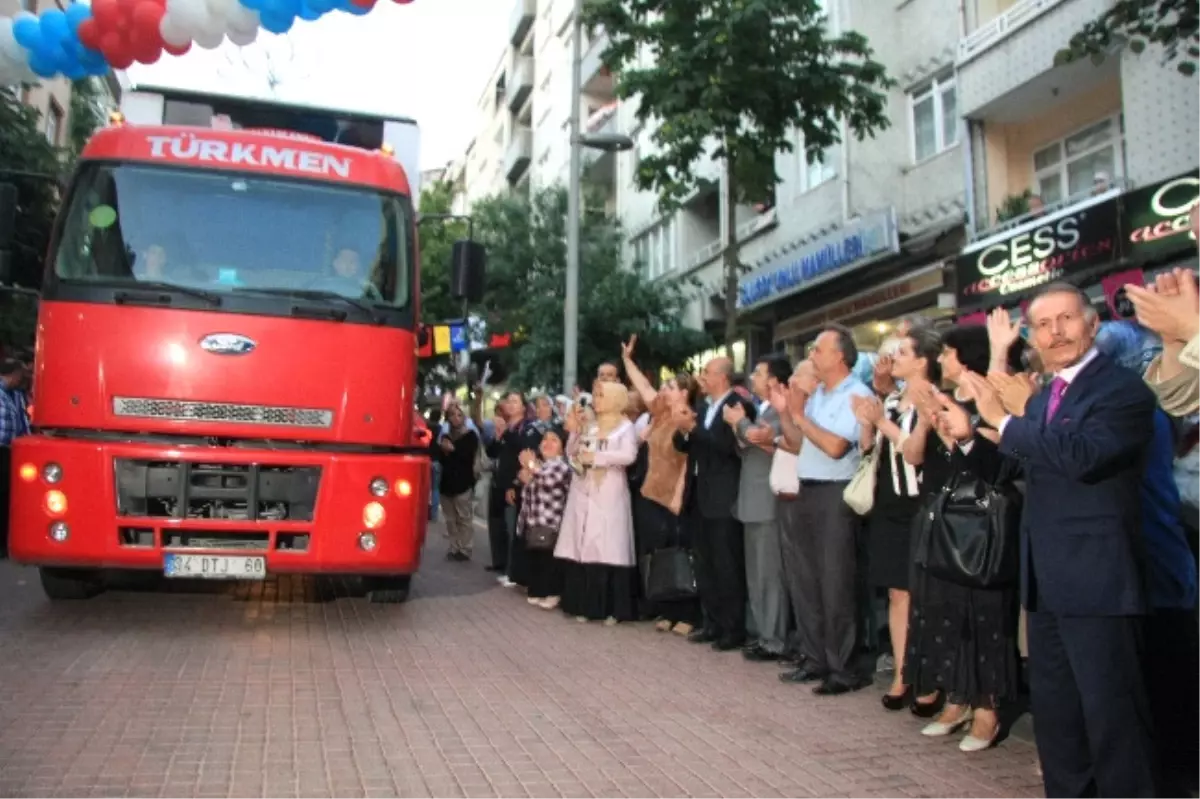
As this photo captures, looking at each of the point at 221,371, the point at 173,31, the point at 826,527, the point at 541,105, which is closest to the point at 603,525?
the point at 826,527

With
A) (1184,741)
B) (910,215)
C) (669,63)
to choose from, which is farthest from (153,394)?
(910,215)

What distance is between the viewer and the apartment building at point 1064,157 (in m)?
11.8

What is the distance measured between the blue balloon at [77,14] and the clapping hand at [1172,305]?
902cm

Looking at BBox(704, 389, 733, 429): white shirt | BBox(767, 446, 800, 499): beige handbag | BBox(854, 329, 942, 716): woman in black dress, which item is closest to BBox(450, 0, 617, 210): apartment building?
BBox(704, 389, 733, 429): white shirt

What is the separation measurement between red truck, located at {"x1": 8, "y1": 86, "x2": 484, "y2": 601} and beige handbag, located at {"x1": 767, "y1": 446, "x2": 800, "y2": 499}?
2.57m

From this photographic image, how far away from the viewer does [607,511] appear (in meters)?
8.34

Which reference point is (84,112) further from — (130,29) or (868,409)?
(868,409)

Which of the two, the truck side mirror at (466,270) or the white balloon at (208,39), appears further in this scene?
the white balloon at (208,39)

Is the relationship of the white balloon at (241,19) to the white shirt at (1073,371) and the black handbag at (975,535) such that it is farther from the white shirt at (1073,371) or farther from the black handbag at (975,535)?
the white shirt at (1073,371)

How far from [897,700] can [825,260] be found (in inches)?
516

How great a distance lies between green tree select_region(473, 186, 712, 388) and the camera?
21.3 metres

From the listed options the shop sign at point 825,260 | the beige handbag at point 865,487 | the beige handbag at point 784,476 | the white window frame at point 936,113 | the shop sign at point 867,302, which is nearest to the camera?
the beige handbag at point 865,487

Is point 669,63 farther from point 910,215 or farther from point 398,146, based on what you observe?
point 910,215

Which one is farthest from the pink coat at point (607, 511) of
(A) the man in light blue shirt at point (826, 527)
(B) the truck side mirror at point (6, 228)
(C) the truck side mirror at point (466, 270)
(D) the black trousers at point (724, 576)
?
(B) the truck side mirror at point (6, 228)
